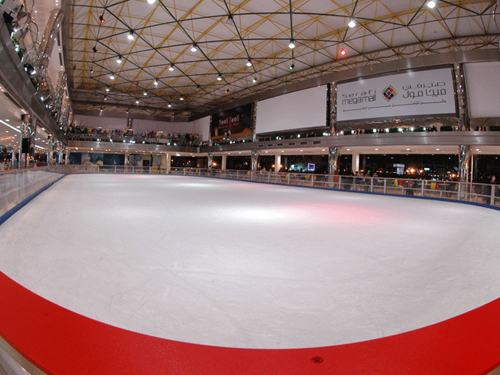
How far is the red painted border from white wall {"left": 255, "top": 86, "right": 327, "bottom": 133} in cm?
2712

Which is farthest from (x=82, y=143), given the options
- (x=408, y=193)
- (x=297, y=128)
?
(x=408, y=193)

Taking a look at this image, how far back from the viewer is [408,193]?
16.4 metres

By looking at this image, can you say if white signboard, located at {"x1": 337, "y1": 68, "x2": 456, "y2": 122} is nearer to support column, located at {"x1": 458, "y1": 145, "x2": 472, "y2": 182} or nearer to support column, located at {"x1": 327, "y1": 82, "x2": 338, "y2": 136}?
support column, located at {"x1": 327, "y1": 82, "x2": 338, "y2": 136}

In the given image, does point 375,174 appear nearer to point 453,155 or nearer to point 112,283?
point 453,155

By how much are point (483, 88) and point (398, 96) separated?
5.30 m

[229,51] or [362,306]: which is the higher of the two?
[229,51]

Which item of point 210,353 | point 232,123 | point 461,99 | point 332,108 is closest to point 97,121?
point 232,123

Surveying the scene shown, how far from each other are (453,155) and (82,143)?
47.5 m

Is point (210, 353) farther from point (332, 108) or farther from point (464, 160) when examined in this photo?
point (332, 108)

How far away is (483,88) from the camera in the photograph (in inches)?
800

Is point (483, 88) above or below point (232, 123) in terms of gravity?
below

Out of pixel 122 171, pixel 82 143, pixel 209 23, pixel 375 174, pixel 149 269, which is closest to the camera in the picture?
pixel 149 269

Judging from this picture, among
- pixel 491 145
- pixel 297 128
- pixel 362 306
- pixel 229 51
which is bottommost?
pixel 362 306

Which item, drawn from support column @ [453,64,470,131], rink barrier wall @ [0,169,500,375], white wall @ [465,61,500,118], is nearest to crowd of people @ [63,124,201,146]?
support column @ [453,64,470,131]
